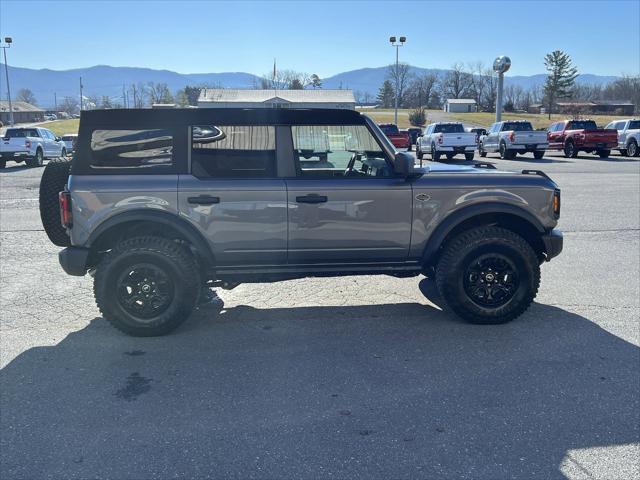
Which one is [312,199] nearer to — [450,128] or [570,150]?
[450,128]

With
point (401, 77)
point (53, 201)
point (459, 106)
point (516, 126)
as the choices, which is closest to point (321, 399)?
point (53, 201)

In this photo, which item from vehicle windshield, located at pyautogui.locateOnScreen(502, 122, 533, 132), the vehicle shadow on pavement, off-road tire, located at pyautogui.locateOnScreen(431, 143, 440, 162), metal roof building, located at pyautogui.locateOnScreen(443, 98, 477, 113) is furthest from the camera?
metal roof building, located at pyautogui.locateOnScreen(443, 98, 477, 113)

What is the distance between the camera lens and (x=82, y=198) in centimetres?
500

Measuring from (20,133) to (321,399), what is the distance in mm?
25990

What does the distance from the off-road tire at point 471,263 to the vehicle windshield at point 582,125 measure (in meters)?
27.7

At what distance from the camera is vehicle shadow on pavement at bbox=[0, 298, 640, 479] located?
128 inches

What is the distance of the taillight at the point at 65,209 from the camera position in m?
5.00

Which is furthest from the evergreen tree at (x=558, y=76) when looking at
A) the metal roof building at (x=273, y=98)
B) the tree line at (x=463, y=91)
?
the metal roof building at (x=273, y=98)

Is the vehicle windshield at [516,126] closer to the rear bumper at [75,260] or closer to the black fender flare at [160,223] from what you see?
the black fender flare at [160,223]

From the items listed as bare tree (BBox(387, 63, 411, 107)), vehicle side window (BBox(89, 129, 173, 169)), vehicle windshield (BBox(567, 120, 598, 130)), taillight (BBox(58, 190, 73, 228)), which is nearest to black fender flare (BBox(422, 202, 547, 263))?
vehicle side window (BBox(89, 129, 173, 169))

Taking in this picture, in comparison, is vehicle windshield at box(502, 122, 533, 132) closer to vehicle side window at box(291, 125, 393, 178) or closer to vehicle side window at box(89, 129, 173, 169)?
vehicle side window at box(291, 125, 393, 178)

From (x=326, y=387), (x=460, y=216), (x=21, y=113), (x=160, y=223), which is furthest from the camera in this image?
(x=21, y=113)

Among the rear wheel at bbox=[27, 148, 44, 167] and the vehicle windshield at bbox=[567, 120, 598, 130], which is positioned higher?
the vehicle windshield at bbox=[567, 120, 598, 130]

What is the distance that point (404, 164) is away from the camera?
5125 mm
